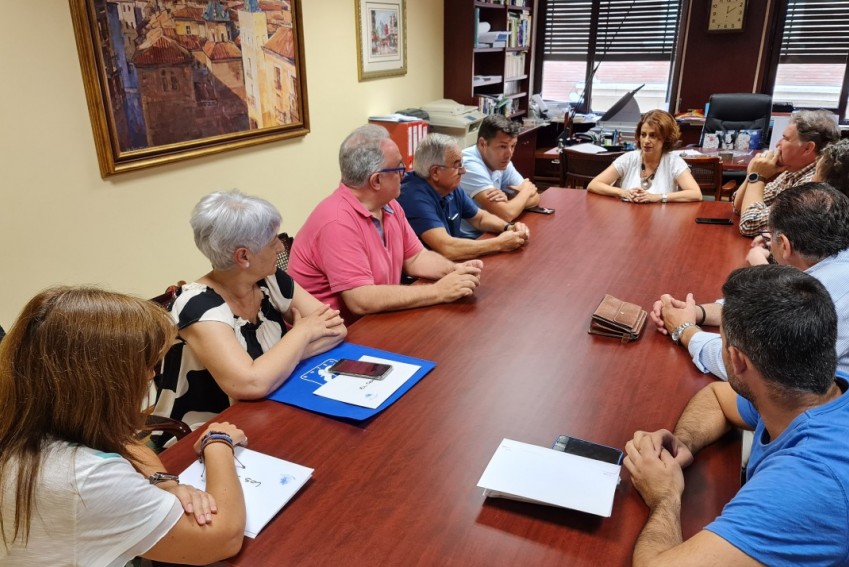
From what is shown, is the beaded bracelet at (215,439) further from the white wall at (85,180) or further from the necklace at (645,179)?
the necklace at (645,179)

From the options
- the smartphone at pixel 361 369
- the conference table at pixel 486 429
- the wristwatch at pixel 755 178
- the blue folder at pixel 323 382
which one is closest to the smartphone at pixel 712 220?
the wristwatch at pixel 755 178

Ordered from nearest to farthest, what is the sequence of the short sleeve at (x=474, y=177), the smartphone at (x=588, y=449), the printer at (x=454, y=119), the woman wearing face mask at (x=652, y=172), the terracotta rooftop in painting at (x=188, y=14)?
the smartphone at (x=588, y=449) < the terracotta rooftop in painting at (x=188, y=14) < the short sleeve at (x=474, y=177) < the woman wearing face mask at (x=652, y=172) < the printer at (x=454, y=119)

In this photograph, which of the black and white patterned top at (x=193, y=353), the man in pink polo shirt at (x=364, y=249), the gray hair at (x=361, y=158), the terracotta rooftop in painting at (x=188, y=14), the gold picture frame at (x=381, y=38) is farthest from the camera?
the gold picture frame at (x=381, y=38)

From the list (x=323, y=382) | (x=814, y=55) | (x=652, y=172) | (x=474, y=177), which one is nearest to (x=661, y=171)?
(x=652, y=172)

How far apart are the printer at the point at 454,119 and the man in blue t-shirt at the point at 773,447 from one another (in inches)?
157

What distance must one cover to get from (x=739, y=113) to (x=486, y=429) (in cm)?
498

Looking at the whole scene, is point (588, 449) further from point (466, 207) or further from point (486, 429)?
point (466, 207)

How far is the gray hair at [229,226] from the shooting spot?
153cm

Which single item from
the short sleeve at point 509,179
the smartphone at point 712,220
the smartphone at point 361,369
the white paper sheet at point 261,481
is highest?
the short sleeve at point 509,179

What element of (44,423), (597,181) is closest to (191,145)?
(597,181)

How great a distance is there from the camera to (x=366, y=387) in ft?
4.76

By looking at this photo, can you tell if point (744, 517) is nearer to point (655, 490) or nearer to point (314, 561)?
point (655, 490)

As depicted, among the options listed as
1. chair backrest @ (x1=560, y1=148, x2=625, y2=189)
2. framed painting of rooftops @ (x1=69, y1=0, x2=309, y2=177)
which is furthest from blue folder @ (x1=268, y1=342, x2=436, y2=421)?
chair backrest @ (x1=560, y1=148, x2=625, y2=189)

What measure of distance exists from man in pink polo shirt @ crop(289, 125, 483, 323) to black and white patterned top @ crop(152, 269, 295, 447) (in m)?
0.31
